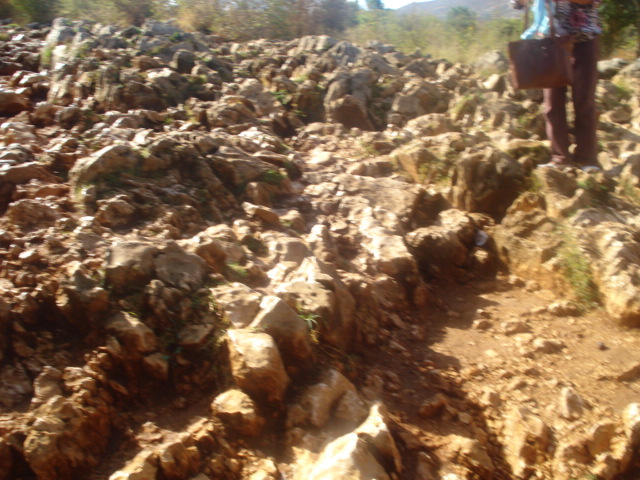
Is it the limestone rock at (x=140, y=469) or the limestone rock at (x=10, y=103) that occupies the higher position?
the limestone rock at (x=10, y=103)

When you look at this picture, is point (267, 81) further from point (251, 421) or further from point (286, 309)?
point (251, 421)

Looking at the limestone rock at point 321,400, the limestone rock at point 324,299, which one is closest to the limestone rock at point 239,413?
the limestone rock at point 321,400

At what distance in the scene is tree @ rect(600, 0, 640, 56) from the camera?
6129 millimetres

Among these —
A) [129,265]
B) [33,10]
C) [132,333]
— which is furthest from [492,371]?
[33,10]

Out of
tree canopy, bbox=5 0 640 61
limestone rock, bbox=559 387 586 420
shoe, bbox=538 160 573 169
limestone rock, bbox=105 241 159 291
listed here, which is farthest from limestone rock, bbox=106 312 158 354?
tree canopy, bbox=5 0 640 61

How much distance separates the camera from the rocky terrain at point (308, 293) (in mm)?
2062

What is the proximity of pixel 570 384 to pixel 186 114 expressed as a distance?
3.89 metres

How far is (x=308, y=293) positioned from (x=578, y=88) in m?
2.64

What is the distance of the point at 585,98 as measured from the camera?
3854mm

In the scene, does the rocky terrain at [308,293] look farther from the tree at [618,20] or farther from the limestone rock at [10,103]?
the tree at [618,20]

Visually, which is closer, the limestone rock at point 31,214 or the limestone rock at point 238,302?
the limestone rock at point 238,302

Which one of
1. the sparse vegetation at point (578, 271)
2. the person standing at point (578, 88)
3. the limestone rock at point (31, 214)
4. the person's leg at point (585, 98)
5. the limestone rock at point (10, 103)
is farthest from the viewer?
the limestone rock at point (10, 103)

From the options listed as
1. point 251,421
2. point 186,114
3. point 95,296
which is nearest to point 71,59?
point 186,114

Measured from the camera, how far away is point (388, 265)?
3.22m
